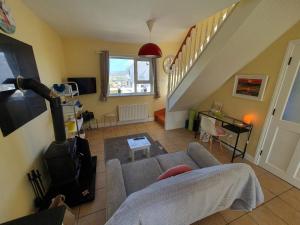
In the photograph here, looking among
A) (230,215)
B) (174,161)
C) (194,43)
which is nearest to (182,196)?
(174,161)

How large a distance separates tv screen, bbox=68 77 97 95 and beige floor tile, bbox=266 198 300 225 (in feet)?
13.6

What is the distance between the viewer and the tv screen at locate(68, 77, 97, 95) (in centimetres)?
354

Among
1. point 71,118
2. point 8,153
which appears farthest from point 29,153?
point 71,118

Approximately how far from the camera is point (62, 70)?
3309mm

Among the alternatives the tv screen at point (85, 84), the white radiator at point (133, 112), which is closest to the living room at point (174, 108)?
the tv screen at point (85, 84)

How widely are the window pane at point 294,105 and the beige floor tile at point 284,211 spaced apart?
118 cm

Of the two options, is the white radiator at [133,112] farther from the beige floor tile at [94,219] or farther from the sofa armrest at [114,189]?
the beige floor tile at [94,219]

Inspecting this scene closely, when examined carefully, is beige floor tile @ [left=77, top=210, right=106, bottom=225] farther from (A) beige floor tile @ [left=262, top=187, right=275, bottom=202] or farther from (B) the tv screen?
(B) the tv screen

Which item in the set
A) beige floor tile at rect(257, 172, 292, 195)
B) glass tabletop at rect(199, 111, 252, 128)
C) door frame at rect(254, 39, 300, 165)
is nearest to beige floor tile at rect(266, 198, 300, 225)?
beige floor tile at rect(257, 172, 292, 195)

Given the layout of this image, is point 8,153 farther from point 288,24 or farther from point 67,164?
point 288,24

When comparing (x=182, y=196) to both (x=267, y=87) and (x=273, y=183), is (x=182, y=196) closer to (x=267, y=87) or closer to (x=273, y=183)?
(x=273, y=183)

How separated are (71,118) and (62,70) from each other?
1.28m

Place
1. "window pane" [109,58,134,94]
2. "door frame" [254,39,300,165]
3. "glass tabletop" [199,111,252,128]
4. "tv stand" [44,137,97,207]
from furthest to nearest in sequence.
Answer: "window pane" [109,58,134,94] → "glass tabletop" [199,111,252,128] → "door frame" [254,39,300,165] → "tv stand" [44,137,97,207]

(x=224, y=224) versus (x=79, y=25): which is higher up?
(x=79, y=25)
